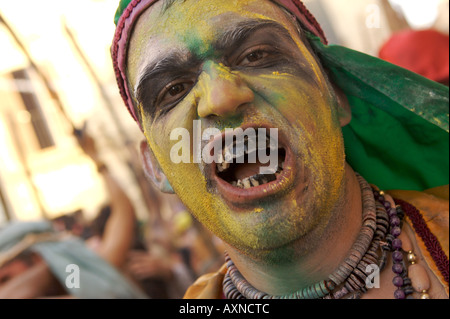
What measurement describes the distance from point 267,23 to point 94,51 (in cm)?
287

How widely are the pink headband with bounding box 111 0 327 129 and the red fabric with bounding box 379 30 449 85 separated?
1.09 metres

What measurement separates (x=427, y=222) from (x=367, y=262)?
26 cm

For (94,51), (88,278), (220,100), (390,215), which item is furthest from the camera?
→ (94,51)

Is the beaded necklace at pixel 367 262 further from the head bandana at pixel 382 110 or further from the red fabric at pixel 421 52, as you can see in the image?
the red fabric at pixel 421 52

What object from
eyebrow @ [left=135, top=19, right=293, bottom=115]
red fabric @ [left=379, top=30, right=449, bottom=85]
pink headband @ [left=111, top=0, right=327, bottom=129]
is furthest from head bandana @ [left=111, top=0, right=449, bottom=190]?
red fabric @ [left=379, top=30, right=449, bottom=85]

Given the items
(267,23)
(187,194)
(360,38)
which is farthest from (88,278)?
(360,38)

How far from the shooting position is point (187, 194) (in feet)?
3.88

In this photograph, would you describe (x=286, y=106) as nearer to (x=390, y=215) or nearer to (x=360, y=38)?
(x=390, y=215)

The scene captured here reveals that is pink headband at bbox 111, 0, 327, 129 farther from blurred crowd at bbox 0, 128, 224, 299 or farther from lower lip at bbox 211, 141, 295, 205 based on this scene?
blurred crowd at bbox 0, 128, 224, 299

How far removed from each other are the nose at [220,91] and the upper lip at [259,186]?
0.20 ft

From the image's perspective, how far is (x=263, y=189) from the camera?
3.35 ft

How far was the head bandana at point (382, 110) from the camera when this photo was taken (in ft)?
4.01

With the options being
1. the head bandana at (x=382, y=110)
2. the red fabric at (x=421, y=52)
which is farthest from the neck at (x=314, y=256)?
the red fabric at (x=421, y=52)

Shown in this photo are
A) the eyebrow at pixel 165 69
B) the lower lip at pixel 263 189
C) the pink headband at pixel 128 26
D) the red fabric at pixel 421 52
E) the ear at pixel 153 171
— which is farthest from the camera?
the red fabric at pixel 421 52
